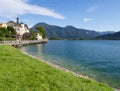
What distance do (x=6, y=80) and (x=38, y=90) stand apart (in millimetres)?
2606

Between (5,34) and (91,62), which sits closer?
(91,62)

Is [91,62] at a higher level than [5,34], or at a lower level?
lower

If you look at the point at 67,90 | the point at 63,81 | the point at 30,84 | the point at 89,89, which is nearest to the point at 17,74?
the point at 30,84

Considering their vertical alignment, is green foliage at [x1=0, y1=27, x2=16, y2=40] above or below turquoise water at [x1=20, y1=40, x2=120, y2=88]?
above

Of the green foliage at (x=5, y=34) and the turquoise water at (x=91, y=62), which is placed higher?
the green foliage at (x=5, y=34)

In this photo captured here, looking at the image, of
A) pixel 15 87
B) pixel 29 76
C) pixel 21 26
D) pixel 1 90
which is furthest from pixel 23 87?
pixel 21 26

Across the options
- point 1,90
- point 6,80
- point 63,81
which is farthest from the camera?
point 63,81

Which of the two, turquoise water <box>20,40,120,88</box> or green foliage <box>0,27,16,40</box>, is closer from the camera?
turquoise water <box>20,40,120,88</box>

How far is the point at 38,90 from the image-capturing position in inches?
482

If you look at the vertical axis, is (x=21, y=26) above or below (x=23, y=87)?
above

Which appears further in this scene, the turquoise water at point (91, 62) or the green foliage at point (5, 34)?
the green foliage at point (5, 34)

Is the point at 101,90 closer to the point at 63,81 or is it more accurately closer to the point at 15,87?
the point at 63,81

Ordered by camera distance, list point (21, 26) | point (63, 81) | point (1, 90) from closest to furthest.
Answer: point (1, 90) < point (63, 81) < point (21, 26)

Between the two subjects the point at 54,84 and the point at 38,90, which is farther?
the point at 54,84
